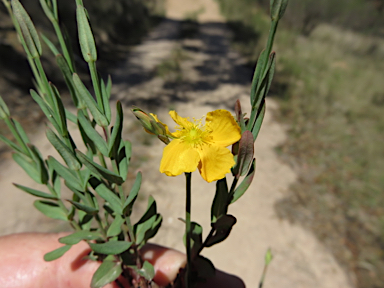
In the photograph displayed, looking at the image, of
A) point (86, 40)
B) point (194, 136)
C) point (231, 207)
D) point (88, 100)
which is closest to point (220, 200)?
point (194, 136)

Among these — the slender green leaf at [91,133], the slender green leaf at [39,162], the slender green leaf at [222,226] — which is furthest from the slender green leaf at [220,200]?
the slender green leaf at [39,162]

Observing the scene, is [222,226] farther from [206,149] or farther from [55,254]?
[55,254]

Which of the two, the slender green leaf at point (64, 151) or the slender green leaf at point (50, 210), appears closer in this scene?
the slender green leaf at point (64, 151)

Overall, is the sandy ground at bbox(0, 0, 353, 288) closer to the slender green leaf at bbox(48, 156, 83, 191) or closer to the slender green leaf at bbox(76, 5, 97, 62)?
the slender green leaf at bbox(48, 156, 83, 191)

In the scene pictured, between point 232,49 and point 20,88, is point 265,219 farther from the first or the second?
point 232,49

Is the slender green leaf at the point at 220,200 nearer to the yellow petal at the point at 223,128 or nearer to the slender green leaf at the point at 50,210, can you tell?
the yellow petal at the point at 223,128

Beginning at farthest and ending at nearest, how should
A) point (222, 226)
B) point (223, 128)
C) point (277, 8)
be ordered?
1. point (222, 226)
2. point (223, 128)
3. point (277, 8)
